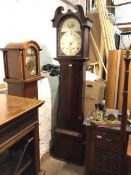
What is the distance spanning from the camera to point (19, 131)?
0.93m

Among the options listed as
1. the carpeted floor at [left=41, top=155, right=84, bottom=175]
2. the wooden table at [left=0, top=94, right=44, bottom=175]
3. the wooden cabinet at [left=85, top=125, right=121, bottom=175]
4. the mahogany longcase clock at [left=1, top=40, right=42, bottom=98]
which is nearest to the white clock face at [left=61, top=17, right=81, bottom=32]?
the mahogany longcase clock at [left=1, top=40, right=42, bottom=98]

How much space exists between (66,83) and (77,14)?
0.75m

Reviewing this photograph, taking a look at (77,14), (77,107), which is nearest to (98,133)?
(77,107)

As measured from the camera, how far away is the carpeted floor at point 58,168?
201cm

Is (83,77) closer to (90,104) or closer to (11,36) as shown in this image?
(90,104)

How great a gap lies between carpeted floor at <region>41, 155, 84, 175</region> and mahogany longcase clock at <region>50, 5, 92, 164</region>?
7 centimetres

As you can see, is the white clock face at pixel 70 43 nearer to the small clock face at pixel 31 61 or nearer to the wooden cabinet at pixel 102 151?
the small clock face at pixel 31 61

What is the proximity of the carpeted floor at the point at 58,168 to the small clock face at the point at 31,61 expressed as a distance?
114 cm

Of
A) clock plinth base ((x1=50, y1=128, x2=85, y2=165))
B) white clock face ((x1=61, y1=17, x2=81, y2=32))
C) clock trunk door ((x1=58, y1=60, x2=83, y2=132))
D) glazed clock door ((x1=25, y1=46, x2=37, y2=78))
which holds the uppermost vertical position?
white clock face ((x1=61, y1=17, x2=81, y2=32))

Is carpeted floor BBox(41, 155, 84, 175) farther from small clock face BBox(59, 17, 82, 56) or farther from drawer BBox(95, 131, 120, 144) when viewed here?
small clock face BBox(59, 17, 82, 56)

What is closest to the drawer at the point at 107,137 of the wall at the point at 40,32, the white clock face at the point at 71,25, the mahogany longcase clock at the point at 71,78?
the mahogany longcase clock at the point at 71,78

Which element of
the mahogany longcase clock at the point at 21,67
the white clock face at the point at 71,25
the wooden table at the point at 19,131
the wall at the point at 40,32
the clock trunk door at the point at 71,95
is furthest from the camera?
the clock trunk door at the point at 71,95

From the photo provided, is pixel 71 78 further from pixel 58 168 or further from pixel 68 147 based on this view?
Answer: pixel 58 168

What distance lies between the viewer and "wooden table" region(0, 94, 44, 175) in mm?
839
